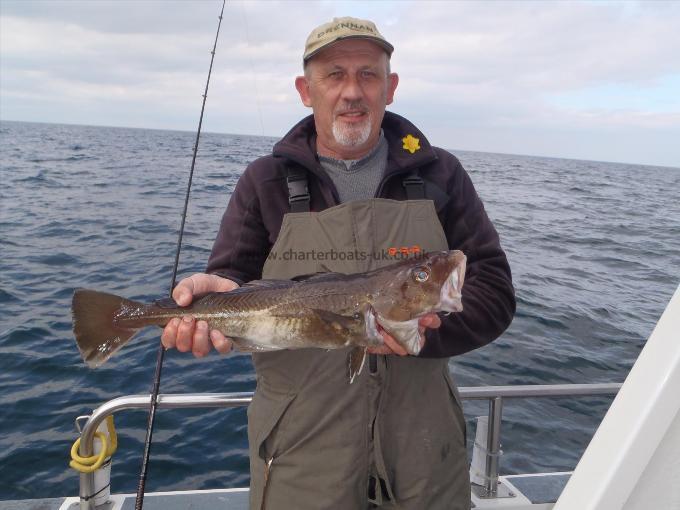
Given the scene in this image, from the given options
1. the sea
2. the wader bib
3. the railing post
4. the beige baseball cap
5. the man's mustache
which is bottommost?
the sea

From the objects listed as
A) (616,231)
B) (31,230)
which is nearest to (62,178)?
(31,230)

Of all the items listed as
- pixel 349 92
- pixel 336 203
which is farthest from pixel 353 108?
pixel 336 203

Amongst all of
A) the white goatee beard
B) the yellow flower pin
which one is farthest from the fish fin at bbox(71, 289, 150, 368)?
the yellow flower pin

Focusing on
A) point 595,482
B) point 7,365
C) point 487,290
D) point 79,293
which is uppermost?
point 595,482

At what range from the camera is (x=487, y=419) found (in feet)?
13.5

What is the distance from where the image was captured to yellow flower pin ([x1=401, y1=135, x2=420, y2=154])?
3.55 m

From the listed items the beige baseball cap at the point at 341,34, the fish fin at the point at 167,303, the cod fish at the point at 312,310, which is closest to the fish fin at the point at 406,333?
the cod fish at the point at 312,310

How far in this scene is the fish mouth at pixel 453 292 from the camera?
9.89 feet

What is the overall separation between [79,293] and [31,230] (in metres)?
15.5

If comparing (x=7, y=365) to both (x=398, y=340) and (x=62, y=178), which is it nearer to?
(x=398, y=340)

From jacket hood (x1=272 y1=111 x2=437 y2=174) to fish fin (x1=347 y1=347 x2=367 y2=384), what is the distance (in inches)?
50.9

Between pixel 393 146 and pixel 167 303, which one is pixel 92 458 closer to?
pixel 167 303

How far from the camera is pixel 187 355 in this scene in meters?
8.88

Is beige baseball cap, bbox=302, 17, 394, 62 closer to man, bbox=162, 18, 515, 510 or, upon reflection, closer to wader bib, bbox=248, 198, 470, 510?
man, bbox=162, 18, 515, 510
